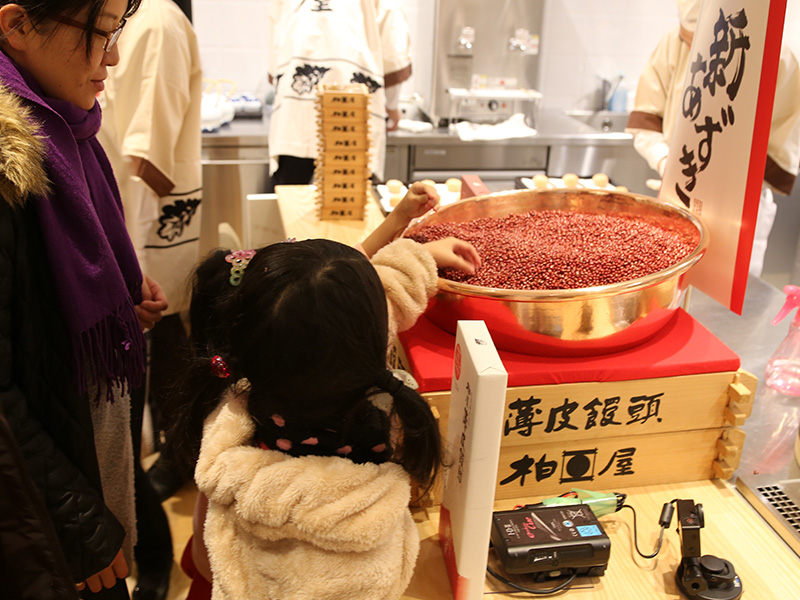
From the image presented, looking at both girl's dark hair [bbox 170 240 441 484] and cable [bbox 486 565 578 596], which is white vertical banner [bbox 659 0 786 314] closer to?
cable [bbox 486 565 578 596]

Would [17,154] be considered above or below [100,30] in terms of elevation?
below

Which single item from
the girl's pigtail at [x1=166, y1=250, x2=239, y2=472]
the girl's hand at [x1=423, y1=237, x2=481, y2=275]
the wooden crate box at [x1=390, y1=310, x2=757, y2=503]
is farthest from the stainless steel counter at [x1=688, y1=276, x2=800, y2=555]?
the girl's pigtail at [x1=166, y1=250, x2=239, y2=472]

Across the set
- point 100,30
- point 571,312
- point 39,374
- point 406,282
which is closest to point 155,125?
point 100,30

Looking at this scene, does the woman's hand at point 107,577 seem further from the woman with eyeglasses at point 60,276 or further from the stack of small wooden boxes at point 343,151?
the stack of small wooden boxes at point 343,151

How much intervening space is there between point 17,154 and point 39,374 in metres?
0.34

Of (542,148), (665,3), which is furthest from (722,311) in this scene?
(665,3)

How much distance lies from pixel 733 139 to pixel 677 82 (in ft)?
4.15

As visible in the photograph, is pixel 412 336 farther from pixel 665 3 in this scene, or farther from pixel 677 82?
pixel 665 3

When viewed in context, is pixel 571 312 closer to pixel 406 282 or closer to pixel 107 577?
pixel 406 282

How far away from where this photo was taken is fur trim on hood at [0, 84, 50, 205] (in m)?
0.91

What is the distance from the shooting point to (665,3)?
3.87m

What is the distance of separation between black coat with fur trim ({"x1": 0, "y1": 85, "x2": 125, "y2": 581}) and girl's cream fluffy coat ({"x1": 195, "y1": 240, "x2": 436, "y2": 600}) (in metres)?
0.32

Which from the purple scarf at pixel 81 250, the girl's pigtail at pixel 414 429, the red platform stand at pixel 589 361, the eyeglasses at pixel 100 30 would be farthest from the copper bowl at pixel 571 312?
the eyeglasses at pixel 100 30

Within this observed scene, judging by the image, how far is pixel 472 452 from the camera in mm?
793
